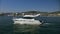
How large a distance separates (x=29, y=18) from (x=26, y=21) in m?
0.71

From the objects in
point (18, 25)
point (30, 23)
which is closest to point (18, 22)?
point (18, 25)

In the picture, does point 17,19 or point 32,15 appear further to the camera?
point 17,19

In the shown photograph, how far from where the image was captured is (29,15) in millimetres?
26281

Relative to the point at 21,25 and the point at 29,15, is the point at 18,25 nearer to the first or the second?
the point at 21,25

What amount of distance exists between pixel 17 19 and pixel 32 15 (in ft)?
10.6

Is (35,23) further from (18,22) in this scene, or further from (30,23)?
(18,22)

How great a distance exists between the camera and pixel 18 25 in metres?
26.9

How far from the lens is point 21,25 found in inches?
1058

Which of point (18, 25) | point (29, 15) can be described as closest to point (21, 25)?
point (18, 25)

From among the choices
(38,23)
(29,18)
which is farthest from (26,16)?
(38,23)

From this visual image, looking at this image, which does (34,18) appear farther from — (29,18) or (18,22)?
(18,22)

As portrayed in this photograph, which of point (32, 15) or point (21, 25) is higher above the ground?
point (32, 15)

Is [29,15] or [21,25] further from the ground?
[29,15]

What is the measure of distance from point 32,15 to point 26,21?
1539 millimetres
